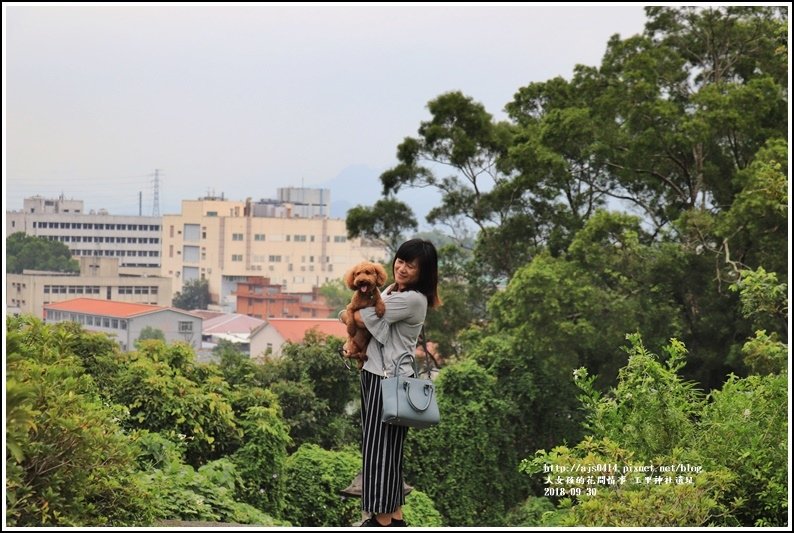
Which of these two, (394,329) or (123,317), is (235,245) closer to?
(123,317)

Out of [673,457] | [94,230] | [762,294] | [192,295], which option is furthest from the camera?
[94,230]

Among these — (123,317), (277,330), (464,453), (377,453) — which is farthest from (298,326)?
(377,453)

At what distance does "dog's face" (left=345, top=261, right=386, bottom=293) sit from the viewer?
9.50 feet

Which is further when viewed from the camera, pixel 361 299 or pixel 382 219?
pixel 382 219

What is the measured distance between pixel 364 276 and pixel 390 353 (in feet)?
0.71

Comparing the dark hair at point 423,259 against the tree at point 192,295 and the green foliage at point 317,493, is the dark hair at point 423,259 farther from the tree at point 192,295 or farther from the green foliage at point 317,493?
the tree at point 192,295

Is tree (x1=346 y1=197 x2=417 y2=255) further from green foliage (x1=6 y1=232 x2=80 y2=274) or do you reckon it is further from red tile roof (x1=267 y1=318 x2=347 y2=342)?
green foliage (x1=6 y1=232 x2=80 y2=274)

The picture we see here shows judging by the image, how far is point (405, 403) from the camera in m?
2.85

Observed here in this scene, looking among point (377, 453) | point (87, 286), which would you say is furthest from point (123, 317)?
point (377, 453)

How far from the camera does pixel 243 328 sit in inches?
1396

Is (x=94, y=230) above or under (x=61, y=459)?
above

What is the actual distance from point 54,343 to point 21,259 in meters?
32.2

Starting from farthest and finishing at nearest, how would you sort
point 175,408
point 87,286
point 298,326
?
1. point 87,286
2. point 298,326
3. point 175,408

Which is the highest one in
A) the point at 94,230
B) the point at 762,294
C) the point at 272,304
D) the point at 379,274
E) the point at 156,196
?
the point at 156,196
